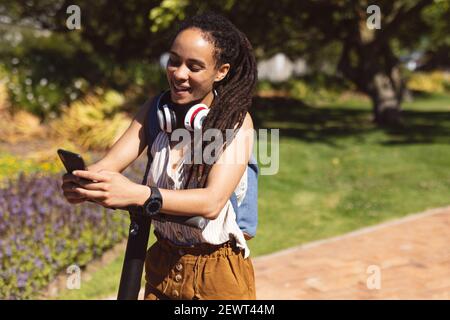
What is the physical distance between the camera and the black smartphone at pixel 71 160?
6.72 feet

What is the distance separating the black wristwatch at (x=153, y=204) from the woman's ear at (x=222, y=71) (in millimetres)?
582

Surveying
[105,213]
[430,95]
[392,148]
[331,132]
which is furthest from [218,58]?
[430,95]

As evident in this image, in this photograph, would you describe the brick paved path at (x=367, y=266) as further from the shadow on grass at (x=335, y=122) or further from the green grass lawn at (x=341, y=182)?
the shadow on grass at (x=335, y=122)

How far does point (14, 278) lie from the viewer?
5.67 meters

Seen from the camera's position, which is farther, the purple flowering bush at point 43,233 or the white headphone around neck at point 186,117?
the purple flowering bush at point 43,233

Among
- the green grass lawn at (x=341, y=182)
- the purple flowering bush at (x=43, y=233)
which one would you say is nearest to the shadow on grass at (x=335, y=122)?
the green grass lawn at (x=341, y=182)

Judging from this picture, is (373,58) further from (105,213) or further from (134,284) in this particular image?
(134,284)

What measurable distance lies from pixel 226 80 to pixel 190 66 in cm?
20

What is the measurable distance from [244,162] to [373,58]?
49.3ft

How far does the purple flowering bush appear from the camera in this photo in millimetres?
5883

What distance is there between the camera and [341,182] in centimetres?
1060

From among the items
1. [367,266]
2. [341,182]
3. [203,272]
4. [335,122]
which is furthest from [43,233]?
[335,122]
